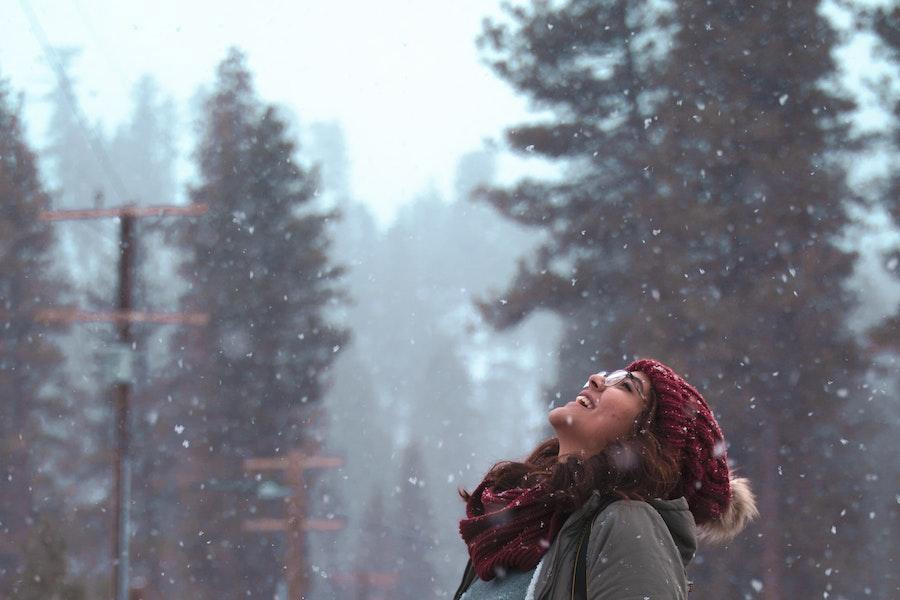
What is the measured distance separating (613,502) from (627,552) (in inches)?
4.9

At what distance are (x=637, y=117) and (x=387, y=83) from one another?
5964 cm

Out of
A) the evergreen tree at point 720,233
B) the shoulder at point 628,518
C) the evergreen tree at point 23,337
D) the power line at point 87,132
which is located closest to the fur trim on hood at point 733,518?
the shoulder at point 628,518

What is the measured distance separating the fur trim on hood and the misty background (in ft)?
38.8

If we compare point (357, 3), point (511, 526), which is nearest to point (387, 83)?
point (357, 3)

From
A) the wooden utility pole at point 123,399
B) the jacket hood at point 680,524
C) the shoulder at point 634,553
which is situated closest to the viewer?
the shoulder at point 634,553

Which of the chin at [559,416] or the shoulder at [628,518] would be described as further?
the chin at [559,416]

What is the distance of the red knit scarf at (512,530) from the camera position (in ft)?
6.99

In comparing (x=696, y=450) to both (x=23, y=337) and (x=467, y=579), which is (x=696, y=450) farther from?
(x=23, y=337)

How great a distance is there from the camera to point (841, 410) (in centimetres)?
1586

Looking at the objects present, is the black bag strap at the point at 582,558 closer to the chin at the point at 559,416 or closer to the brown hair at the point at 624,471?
the brown hair at the point at 624,471

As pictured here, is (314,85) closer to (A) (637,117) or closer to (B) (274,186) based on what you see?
(B) (274,186)

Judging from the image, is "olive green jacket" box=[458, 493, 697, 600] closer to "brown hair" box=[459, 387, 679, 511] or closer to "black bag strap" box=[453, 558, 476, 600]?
"brown hair" box=[459, 387, 679, 511]

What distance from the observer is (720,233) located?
1653 cm

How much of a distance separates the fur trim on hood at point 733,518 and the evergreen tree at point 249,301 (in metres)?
23.7
